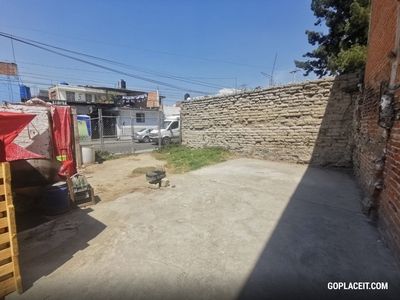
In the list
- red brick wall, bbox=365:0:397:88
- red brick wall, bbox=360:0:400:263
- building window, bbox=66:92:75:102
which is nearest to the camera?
red brick wall, bbox=360:0:400:263

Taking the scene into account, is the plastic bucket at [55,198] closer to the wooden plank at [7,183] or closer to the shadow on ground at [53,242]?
the shadow on ground at [53,242]

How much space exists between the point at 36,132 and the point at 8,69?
2031 cm

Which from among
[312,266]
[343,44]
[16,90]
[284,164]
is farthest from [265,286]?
[16,90]

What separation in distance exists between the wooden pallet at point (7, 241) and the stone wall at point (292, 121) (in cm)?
753

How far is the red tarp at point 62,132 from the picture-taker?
4742 millimetres

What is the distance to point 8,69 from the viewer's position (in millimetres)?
17641

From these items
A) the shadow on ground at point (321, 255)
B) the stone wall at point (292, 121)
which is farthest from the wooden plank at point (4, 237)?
the stone wall at point (292, 121)

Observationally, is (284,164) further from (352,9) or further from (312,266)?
(352,9)

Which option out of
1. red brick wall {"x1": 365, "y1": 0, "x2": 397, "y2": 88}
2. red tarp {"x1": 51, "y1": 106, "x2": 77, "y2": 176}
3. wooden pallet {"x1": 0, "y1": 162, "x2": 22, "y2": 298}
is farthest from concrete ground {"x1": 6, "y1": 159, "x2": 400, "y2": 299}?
red brick wall {"x1": 365, "y1": 0, "x2": 397, "y2": 88}

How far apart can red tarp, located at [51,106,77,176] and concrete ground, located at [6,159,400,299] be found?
2.06m

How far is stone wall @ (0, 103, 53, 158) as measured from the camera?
438 cm

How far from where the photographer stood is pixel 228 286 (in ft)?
6.02

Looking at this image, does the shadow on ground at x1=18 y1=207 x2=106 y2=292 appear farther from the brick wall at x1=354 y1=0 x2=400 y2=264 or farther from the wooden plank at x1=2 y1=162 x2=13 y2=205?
the brick wall at x1=354 y1=0 x2=400 y2=264

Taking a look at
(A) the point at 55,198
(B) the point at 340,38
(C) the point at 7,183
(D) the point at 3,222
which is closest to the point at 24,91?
(A) the point at 55,198
